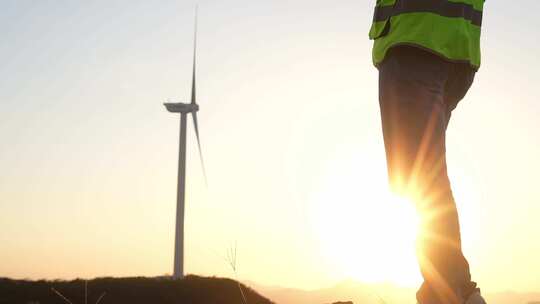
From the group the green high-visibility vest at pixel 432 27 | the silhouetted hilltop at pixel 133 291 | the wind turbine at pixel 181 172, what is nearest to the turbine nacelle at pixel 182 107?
the wind turbine at pixel 181 172

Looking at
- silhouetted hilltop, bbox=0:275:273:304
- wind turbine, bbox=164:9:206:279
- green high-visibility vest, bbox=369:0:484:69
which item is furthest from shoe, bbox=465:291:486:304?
wind turbine, bbox=164:9:206:279

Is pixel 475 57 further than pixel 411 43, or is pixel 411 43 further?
pixel 475 57

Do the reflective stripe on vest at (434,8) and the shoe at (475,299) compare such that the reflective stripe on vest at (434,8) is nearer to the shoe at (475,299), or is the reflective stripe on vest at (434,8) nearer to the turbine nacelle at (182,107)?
the shoe at (475,299)

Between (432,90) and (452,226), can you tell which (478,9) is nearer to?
(432,90)

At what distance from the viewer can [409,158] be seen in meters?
3.93

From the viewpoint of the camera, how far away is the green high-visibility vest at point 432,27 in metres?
3.87

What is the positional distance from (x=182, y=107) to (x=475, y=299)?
3867 cm

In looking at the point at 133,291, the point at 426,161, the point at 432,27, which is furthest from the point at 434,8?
the point at 133,291

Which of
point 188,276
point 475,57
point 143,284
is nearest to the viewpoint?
point 475,57

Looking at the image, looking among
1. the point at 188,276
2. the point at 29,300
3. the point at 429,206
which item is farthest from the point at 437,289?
the point at 188,276

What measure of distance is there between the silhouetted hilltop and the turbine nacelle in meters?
16.6

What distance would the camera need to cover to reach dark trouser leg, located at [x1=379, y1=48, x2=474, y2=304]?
382 centimetres

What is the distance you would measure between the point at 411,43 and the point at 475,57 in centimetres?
50

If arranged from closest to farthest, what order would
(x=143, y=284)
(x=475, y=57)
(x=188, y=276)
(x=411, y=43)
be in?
(x=411, y=43)
(x=475, y=57)
(x=143, y=284)
(x=188, y=276)
